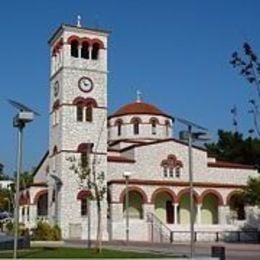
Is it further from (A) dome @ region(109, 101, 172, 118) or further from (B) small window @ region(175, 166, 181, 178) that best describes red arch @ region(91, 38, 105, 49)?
(B) small window @ region(175, 166, 181, 178)

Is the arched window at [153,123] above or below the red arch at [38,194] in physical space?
above

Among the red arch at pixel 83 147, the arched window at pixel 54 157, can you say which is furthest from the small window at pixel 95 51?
the arched window at pixel 54 157

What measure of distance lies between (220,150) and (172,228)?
31.8 meters

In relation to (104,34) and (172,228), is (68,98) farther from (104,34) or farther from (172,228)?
(172,228)

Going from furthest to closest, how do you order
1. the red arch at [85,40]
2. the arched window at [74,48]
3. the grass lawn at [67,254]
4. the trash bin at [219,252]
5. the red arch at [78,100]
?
1. the red arch at [85,40]
2. the arched window at [74,48]
3. the red arch at [78,100]
4. the grass lawn at [67,254]
5. the trash bin at [219,252]

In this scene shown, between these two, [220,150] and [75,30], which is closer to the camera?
[75,30]

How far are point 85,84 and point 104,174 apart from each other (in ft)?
27.6

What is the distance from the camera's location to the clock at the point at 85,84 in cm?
5628

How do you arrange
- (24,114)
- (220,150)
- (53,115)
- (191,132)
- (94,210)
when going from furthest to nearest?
(220,150) < (53,115) < (94,210) < (191,132) < (24,114)

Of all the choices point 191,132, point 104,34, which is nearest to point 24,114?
point 191,132

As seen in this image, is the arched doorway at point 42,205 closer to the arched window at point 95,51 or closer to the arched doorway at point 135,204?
the arched doorway at point 135,204

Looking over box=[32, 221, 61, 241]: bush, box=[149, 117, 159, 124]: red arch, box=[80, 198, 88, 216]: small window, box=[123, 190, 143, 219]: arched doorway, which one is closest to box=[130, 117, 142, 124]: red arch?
box=[149, 117, 159, 124]: red arch

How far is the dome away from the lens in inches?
2662

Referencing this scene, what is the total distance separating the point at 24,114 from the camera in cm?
2331
